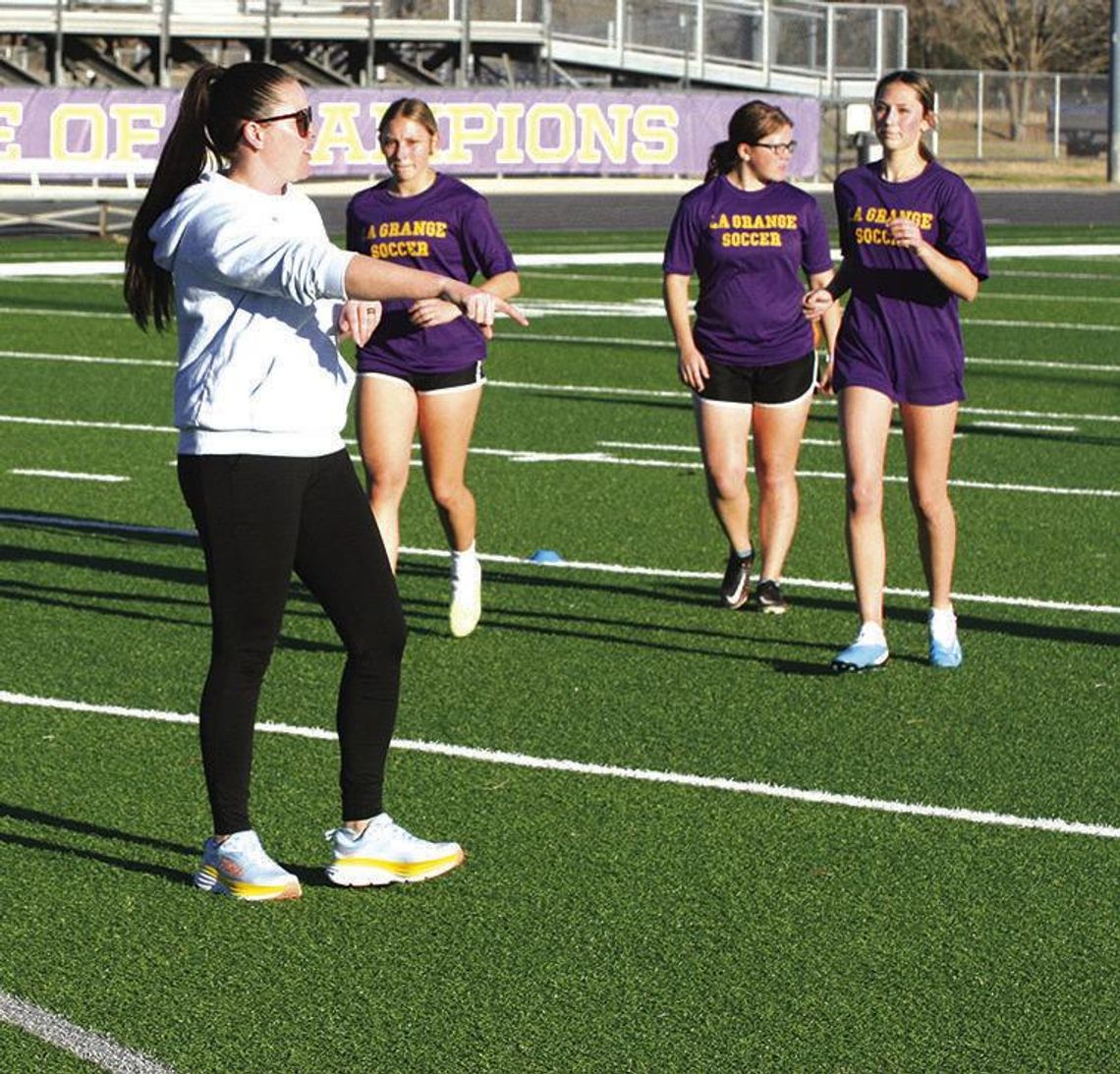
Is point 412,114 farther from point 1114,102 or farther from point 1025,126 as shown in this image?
point 1025,126

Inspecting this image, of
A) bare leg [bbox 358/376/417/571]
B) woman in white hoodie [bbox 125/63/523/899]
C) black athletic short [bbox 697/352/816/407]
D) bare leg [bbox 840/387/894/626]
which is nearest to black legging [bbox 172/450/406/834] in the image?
woman in white hoodie [bbox 125/63/523/899]

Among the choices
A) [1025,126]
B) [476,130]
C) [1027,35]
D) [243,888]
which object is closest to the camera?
[243,888]

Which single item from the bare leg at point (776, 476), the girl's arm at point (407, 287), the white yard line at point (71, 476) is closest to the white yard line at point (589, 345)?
the white yard line at point (71, 476)

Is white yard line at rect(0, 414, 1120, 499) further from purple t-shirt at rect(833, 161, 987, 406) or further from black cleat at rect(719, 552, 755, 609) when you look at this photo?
purple t-shirt at rect(833, 161, 987, 406)

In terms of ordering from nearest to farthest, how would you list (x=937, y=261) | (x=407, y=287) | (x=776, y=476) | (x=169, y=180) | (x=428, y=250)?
(x=407, y=287), (x=169, y=180), (x=937, y=261), (x=428, y=250), (x=776, y=476)

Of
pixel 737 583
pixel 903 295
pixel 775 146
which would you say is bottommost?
pixel 737 583

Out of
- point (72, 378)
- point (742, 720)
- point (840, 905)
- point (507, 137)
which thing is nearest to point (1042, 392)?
point (72, 378)

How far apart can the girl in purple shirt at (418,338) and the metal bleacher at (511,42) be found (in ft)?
127

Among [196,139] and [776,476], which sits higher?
[196,139]

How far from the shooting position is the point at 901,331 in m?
8.62

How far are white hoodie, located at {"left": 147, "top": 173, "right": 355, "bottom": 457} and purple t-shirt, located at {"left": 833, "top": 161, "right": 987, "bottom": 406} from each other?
316 cm

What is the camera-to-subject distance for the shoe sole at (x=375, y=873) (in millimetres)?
6180

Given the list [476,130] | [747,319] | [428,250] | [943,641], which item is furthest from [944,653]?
[476,130]

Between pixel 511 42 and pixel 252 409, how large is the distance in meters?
45.0
